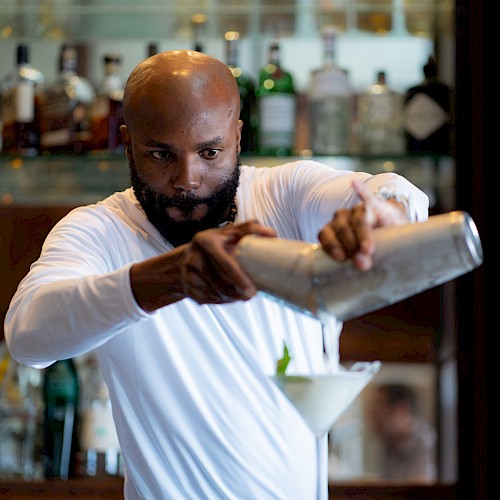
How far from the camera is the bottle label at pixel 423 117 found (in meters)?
2.33

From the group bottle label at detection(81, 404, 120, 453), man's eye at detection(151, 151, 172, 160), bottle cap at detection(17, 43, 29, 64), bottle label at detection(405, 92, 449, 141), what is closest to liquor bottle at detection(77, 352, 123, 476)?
bottle label at detection(81, 404, 120, 453)

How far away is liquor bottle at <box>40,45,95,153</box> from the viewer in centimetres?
243

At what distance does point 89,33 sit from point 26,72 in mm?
231

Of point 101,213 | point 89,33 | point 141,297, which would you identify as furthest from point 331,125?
point 141,297

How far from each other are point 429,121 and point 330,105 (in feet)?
0.75

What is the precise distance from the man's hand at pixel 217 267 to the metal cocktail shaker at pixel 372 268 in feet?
0.04

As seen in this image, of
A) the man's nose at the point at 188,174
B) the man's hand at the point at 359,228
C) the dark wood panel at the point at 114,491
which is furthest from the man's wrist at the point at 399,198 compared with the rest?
the dark wood panel at the point at 114,491

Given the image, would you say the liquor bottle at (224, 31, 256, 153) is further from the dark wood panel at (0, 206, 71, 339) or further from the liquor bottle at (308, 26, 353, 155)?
the dark wood panel at (0, 206, 71, 339)

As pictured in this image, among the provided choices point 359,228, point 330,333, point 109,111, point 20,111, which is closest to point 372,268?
point 359,228

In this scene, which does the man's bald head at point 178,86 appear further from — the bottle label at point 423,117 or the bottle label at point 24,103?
the bottle label at point 24,103

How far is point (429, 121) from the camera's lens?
2338mm

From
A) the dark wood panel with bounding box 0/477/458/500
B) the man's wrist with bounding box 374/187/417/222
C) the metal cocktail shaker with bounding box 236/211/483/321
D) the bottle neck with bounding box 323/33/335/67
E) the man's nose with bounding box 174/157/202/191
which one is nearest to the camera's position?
the metal cocktail shaker with bounding box 236/211/483/321

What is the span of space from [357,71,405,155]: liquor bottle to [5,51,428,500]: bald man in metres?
0.96

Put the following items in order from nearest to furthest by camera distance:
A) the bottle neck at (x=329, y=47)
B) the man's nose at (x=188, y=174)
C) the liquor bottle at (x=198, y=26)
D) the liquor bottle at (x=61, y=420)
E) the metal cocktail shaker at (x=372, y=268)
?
the metal cocktail shaker at (x=372, y=268) → the man's nose at (x=188, y=174) → the liquor bottle at (x=61, y=420) → the bottle neck at (x=329, y=47) → the liquor bottle at (x=198, y=26)
